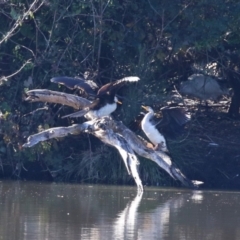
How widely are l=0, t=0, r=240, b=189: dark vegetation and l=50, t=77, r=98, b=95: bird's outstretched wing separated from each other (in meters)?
0.69

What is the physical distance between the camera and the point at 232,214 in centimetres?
851

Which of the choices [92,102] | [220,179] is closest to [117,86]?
[92,102]

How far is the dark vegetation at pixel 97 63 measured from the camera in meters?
11.4

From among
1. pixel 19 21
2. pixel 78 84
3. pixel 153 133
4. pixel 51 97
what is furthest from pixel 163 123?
pixel 19 21

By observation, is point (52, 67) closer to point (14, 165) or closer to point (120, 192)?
point (14, 165)

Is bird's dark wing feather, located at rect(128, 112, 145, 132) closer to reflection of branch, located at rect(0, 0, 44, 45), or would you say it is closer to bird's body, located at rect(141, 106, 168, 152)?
bird's body, located at rect(141, 106, 168, 152)

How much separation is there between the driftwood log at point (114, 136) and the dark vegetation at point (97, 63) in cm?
88

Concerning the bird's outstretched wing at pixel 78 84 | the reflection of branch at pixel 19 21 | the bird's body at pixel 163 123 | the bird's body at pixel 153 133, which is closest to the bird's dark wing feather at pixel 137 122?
the bird's body at pixel 163 123

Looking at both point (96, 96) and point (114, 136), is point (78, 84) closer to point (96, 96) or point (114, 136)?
point (96, 96)

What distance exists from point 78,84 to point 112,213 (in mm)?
2878

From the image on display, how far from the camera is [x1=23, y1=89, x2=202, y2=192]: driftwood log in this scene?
9.89 metres

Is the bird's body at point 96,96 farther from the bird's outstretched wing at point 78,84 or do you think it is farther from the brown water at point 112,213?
the brown water at point 112,213

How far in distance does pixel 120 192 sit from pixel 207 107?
469 cm

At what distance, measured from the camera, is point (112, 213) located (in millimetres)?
8398
